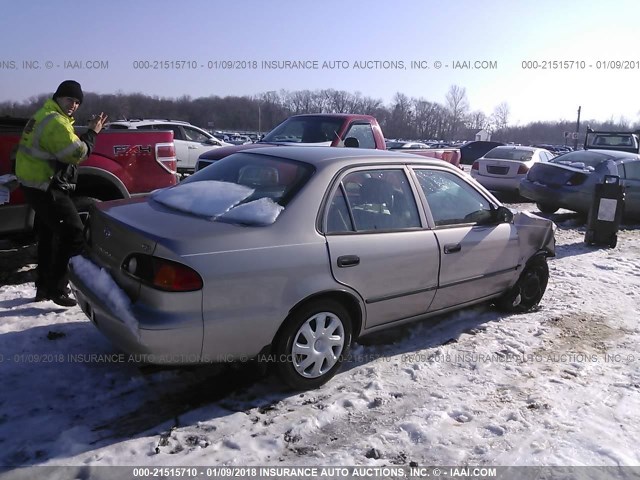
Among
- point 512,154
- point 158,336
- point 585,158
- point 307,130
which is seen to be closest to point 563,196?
point 585,158

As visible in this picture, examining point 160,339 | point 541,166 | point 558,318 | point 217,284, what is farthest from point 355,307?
point 541,166

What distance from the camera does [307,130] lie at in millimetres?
8898

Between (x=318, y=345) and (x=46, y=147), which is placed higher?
(x=46, y=147)

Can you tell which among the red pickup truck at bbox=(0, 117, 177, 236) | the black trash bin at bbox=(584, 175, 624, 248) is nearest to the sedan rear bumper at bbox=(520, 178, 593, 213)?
the black trash bin at bbox=(584, 175, 624, 248)

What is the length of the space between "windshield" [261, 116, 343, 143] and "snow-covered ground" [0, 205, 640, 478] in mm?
4662

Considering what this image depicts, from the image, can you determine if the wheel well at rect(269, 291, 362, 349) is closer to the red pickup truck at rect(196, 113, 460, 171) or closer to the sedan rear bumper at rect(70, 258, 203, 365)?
Result: the sedan rear bumper at rect(70, 258, 203, 365)

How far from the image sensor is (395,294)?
388 centimetres

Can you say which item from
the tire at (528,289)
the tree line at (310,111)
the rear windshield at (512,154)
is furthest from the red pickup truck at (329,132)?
the tree line at (310,111)

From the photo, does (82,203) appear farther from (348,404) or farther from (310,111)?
(310,111)

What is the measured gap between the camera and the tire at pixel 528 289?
16.9 feet

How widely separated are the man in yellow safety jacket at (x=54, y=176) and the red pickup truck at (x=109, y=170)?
0.53 metres

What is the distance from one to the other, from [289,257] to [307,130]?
6.02 meters

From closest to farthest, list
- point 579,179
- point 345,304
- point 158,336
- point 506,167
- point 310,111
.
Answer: point 158,336, point 345,304, point 579,179, point 506,167, point 310,111

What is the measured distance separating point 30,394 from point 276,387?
1597 millimetres
